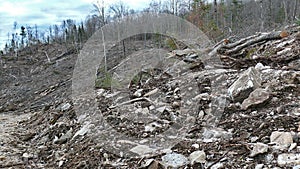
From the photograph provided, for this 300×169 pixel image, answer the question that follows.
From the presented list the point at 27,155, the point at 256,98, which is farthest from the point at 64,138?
the point at 256,98

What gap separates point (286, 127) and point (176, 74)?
313 cm

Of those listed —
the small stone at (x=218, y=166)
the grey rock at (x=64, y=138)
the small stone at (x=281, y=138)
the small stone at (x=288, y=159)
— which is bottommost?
the grey rock at (x=64, y=138)

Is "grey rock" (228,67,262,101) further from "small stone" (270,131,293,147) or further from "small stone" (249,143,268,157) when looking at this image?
"small stone" (249,143,268,157)

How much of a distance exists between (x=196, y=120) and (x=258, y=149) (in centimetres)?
130

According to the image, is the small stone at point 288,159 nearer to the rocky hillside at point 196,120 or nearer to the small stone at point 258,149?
the rocky hillside at point 196,120

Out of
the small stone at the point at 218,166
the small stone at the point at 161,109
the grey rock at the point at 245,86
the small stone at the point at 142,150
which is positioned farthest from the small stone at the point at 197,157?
the small stone at the point at 161,109

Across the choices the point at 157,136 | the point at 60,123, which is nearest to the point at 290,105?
the point at 157,136

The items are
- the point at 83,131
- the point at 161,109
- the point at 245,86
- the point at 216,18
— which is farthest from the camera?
the point at 216,18

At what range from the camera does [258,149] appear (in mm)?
3078

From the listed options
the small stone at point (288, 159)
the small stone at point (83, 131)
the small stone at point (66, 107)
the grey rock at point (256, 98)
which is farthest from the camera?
the small stone at point (66, 107)

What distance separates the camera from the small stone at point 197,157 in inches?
129

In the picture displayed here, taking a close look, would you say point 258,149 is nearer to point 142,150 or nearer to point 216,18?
point 142,150

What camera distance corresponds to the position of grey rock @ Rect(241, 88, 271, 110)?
3.96 meters

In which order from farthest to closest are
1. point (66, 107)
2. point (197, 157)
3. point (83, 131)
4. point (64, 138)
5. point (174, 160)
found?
point (66, 107), point (64, 138), point (83, 131), point (174, 160), point (197, 157)
